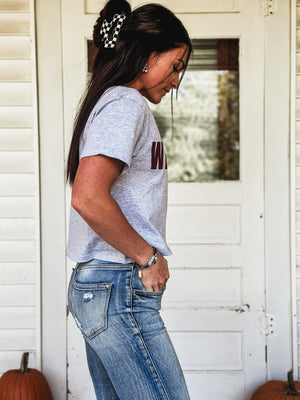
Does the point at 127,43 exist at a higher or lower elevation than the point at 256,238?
higher

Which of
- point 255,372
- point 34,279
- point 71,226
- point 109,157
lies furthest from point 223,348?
point 109,157

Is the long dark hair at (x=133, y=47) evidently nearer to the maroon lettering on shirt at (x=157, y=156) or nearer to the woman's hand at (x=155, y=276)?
the maroon lettering on shirt at (x=157, y=156)

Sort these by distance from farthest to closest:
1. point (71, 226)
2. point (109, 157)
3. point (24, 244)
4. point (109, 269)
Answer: point (24, 244) < point (71, 226) < point (109, 269) < point (109, 157)

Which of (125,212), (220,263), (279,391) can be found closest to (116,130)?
(125,212)

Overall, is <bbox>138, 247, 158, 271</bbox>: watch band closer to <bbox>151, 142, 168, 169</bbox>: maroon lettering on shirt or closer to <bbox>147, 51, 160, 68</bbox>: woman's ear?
<bbox>151, 142, 168, 169</bbox>: maroon lettering on shirt

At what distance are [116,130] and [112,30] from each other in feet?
1.15

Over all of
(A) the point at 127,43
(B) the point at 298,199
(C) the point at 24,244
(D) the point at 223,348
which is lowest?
(D) the point at 223,348

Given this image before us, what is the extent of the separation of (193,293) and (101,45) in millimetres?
1700

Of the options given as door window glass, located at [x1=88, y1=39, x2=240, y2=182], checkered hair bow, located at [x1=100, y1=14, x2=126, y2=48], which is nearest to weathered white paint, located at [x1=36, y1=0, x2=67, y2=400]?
checkered hair bow, located at [x1=100, y1=14, x2=126, y2=48]

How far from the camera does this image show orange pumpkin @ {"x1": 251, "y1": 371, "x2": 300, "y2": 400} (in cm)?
279

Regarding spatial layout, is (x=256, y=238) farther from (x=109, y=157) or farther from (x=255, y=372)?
(x=109, y=157)

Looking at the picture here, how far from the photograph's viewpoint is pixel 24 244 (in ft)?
9.81

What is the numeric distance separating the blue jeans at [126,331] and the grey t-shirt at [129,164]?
52 millimetres

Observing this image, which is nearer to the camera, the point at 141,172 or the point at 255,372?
the point at 141,172
